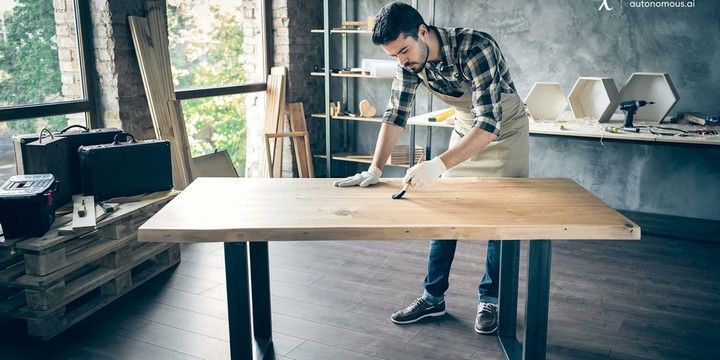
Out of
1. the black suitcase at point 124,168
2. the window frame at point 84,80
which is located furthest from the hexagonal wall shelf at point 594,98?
the window frame at point 84,80

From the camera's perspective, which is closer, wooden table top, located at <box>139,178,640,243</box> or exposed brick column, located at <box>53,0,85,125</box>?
wooden table top, located at <box>139,178,640,243</box>

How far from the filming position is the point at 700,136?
3635 millimetres

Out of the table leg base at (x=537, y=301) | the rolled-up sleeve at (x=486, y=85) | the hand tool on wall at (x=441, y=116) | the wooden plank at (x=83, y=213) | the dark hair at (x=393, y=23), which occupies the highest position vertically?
the dark hair at (x=393, y=23)

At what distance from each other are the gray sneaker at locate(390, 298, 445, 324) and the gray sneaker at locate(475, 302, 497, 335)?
0.64ft

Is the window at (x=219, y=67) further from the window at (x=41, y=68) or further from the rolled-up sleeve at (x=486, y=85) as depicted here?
the rolled-up sleeve at (x=486, y=85)

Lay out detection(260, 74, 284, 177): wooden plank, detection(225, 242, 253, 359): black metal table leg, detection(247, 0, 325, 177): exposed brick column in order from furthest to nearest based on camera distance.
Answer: detection(247, 0, 325, 177): exposed brick column → detection(260, 74, 284, 177): wooden plank → detection(225, 242, 253, 359): black metal table leg

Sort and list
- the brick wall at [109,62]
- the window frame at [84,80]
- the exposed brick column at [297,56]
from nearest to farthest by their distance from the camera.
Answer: the window frame at [84,80] → the brick wall at [109,62] → the exposed brick column at [297,56]

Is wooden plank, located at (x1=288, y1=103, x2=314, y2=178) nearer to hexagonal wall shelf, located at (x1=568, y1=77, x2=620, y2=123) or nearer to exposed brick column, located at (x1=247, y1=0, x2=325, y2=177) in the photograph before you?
exposed brick column, located at (x1=247, y1=0, x2=325, y2=177)

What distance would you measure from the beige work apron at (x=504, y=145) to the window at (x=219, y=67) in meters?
2.45

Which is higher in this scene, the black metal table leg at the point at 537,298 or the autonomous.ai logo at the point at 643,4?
the autonomous.ai logo at the point at 643,4

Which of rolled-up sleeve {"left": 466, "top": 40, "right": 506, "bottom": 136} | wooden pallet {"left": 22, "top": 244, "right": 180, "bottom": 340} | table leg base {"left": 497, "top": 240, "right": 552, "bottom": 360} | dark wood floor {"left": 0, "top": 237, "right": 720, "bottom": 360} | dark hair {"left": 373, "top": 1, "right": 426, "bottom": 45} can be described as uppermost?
dark hair {"left": 373, "top": 1, "right": 426, "bottom": 45}

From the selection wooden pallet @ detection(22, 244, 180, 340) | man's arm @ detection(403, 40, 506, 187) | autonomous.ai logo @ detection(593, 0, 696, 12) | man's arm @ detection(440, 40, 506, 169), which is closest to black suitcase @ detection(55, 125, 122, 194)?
wooden pallet @ detection(22, 244, 180, 340)

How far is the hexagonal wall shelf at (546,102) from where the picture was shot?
4.45 metres

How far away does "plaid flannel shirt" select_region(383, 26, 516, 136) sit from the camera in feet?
7.43
